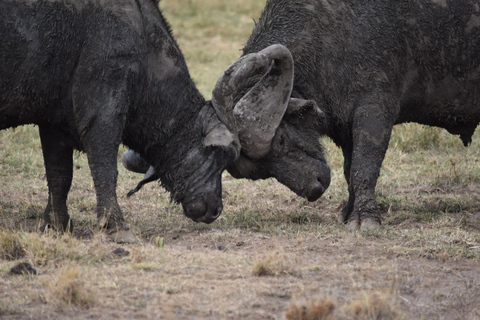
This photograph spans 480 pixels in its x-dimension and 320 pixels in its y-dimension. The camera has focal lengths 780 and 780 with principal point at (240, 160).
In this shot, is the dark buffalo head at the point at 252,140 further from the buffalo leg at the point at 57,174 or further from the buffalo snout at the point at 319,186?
the buffalo leg at the point at 57,174

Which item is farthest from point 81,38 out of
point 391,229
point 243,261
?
point 391,229

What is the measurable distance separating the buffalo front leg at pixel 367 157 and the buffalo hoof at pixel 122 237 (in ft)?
7.53

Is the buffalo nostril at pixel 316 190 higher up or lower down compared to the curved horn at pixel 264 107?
lower down

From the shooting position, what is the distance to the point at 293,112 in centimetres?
779

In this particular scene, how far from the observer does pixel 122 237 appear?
679 cm

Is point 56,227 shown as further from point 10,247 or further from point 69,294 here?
point 69,294

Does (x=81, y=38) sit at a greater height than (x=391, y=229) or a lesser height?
greater

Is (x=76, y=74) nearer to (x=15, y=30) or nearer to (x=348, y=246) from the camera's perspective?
(x=15, y=30)

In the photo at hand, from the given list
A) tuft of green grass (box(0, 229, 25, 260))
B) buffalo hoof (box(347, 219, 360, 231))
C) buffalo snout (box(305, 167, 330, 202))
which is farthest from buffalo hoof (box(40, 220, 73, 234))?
buffalo hoof (box(347, 219, 360, 231))

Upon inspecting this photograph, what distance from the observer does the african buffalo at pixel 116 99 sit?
21.5 feet

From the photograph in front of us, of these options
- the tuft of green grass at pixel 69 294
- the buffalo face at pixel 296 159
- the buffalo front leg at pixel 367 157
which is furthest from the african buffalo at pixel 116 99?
the tuft of green grass at pixel 69 294

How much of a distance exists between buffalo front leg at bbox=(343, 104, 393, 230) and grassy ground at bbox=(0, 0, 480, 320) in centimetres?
25

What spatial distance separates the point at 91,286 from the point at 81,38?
2.42m

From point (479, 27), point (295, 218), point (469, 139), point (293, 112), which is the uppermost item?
point (479, 27)
